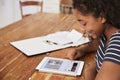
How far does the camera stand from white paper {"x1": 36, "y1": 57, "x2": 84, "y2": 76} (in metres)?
1.19

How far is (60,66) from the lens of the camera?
1.24 meters

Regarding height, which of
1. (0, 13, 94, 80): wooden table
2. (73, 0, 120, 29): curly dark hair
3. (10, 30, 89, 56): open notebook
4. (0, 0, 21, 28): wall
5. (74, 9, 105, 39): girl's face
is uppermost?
(73, 0, 120, 29): curly dark hair

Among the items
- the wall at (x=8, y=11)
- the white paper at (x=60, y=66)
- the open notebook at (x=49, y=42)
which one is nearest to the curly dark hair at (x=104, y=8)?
the white paper at (x=60, y=66)

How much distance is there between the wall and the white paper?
2.88 metres

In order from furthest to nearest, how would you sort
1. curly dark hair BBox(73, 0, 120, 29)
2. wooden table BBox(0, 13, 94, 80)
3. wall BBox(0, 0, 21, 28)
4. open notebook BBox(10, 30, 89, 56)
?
wall BBox(0, 0, 21, 28)
open notebook BBox(10, 30, 89, 56)
wooden table BBox(0, 13, 94, 80)
curly dark hair BBox(73, 0, 120, 29)

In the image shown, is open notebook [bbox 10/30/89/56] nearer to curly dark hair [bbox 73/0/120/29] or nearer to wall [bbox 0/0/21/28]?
curly dark hair [bbox 73/0/120/29]

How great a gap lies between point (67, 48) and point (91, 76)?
17.0 inches

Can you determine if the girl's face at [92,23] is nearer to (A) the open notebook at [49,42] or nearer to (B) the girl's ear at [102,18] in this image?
(B) the girl's ear at [102,18]

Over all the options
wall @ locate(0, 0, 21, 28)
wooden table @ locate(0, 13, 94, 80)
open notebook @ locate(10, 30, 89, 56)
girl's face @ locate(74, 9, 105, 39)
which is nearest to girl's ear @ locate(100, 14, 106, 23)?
girl's face @ locate(74, 9, 105, 39)

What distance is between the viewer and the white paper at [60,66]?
1188mm

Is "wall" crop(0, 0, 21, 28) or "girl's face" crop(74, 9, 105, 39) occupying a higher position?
"girl's face" crop(74, 9, 105, 39)

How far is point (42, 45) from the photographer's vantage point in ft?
5.16

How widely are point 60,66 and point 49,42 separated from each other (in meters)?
0.41

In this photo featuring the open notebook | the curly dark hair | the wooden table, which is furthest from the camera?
the open notebook
